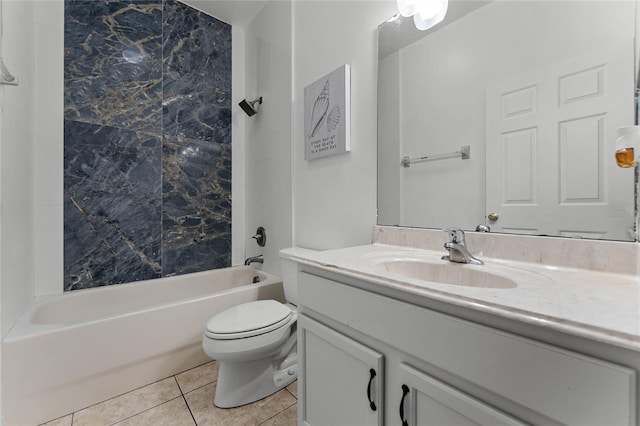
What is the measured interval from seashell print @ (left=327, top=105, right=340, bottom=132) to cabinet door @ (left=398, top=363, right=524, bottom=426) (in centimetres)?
128

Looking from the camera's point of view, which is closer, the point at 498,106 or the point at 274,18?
the point at 498,106

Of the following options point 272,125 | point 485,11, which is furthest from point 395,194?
point 272,125

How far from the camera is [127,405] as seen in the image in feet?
4.64

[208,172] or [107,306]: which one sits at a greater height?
[208,172]

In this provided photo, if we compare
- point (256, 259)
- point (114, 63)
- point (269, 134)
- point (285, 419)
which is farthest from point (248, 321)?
point (114, 63)

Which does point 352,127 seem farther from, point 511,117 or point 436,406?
point 436,406

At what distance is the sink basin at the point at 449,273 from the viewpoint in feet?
2.82

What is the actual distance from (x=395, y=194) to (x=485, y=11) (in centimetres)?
79

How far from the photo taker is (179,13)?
2301mm

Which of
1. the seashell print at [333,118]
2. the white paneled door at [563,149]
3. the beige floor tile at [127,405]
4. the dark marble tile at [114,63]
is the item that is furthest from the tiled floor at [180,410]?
the dark marble tile at [114,63]

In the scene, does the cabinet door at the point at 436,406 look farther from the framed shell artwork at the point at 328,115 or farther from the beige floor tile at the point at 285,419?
the framed shell artwork at the point at 328,115

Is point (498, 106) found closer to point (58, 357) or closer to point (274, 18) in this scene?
point (274, 18)

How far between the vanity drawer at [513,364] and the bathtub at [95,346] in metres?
1.33

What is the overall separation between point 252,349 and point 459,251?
1036mm
